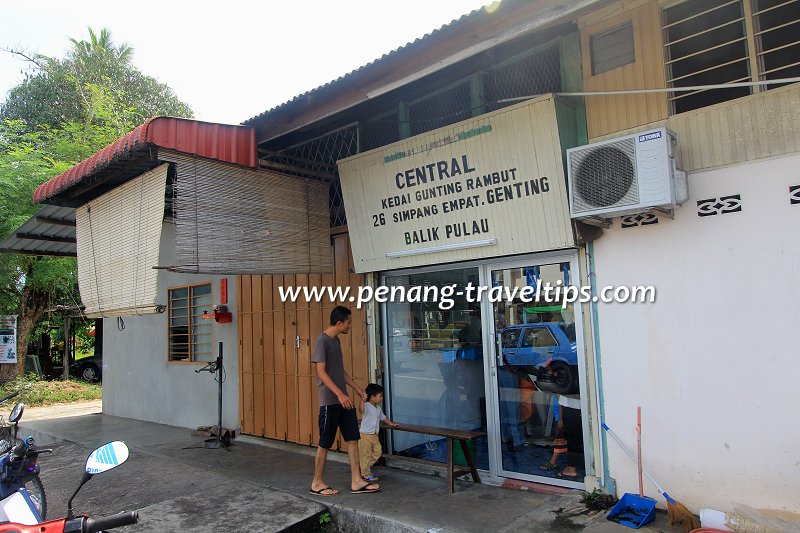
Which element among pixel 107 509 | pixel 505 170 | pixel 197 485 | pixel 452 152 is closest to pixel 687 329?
pixel 505 170

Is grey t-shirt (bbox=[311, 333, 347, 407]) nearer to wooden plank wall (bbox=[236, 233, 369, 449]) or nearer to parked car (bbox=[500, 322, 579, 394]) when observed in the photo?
wooden plank wall (bbox=[236, 233, 369, 449])

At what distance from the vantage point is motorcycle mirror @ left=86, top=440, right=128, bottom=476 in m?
2.70

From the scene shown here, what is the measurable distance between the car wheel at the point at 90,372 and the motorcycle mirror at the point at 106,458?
19312mm

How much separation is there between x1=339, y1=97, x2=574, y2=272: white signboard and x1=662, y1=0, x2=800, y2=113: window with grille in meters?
1.03

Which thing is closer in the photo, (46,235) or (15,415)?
(15,415)

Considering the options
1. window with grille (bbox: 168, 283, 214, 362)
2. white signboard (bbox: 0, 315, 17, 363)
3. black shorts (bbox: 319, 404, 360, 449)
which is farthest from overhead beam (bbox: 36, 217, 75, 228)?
white signboard (bbox: 0, 315, 17, 363)

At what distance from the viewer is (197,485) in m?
5.86

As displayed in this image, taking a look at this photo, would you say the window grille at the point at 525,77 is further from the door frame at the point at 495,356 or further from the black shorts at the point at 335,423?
the black shorts at the point at 335,423

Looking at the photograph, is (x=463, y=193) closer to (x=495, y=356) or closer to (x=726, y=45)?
(x=495, y=356)

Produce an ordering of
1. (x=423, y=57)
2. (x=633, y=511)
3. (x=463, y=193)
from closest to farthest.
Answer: (x=633, y=511)
(x=423, y=57)
(x=463, y=193)

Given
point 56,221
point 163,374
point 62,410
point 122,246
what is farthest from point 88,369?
point 122,246

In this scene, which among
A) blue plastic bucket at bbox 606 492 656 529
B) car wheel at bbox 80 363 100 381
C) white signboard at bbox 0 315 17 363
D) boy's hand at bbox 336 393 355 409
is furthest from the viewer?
car wheel at bbox 80 363 100 381

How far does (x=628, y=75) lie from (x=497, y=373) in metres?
2.91

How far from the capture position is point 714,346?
13.1 feet
